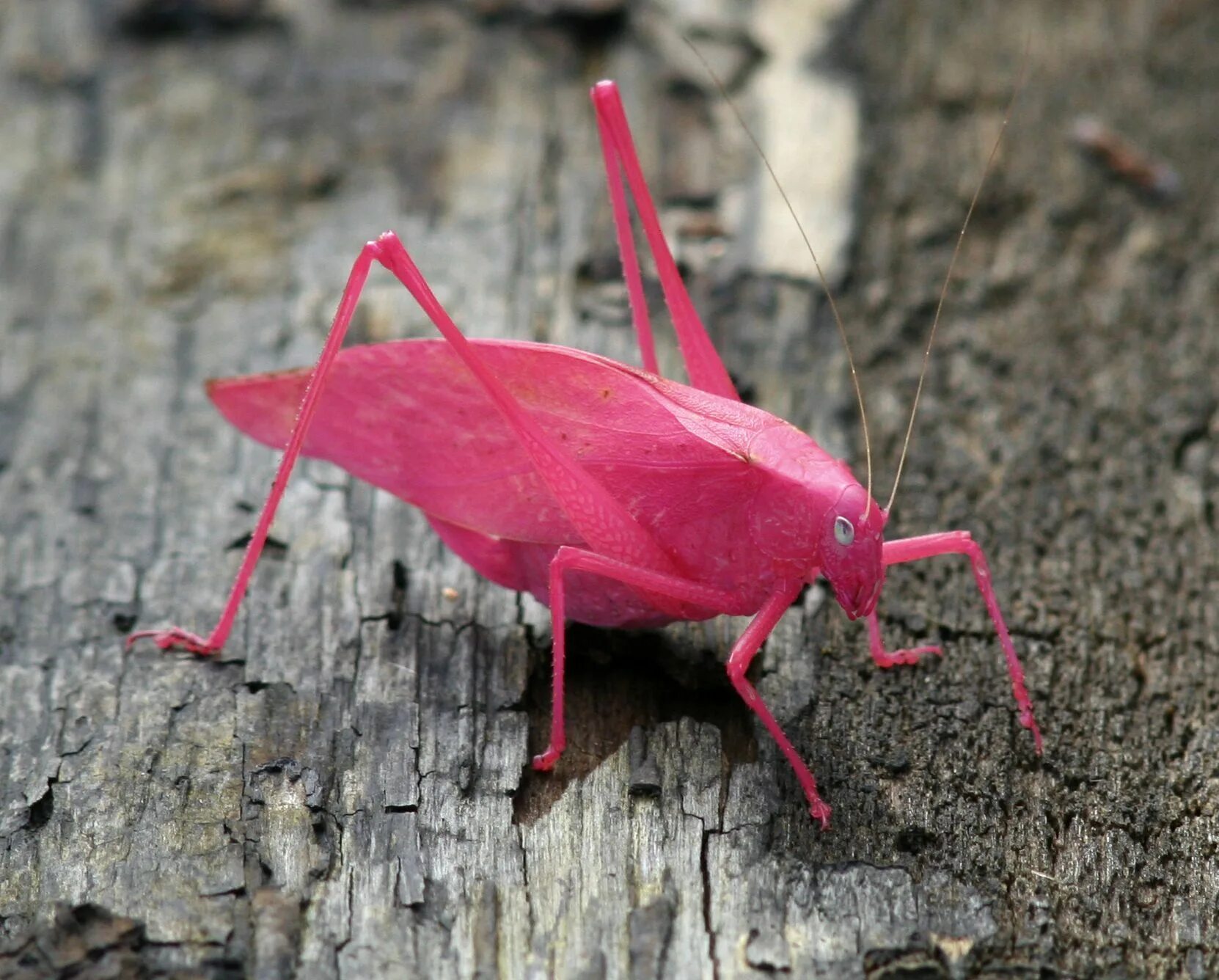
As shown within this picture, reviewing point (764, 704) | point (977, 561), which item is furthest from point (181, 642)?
point (977, 561)

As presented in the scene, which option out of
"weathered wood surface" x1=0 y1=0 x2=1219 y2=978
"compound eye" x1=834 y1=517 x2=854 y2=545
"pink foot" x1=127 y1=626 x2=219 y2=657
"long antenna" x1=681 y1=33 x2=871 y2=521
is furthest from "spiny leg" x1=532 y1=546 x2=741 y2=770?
"pink foot" x1=127 y1=626 x2=219 y2=657

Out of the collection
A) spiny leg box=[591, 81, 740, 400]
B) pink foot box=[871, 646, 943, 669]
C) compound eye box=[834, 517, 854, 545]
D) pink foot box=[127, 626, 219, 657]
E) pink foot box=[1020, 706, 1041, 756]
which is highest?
spiny leg box=[591, 81, 740, 400]

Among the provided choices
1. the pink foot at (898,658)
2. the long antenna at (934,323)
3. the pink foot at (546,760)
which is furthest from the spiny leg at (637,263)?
the pink foot at (546,760)

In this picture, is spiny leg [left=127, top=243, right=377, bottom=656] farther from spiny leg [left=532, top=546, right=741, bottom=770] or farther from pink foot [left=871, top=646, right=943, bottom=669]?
pink foot [left=871, top=646, right=943, bottom=669]

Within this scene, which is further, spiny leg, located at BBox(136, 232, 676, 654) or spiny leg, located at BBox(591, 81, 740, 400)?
spiny leg, located at BBox(591, 81, 740, 400)

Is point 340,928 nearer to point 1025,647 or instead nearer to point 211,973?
point 211,973

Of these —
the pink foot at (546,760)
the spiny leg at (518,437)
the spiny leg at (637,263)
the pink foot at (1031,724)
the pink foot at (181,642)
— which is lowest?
the pink foot at (546,760)

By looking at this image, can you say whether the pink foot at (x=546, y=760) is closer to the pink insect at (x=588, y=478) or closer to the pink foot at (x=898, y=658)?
the pink insect at (x=588, y=478)
